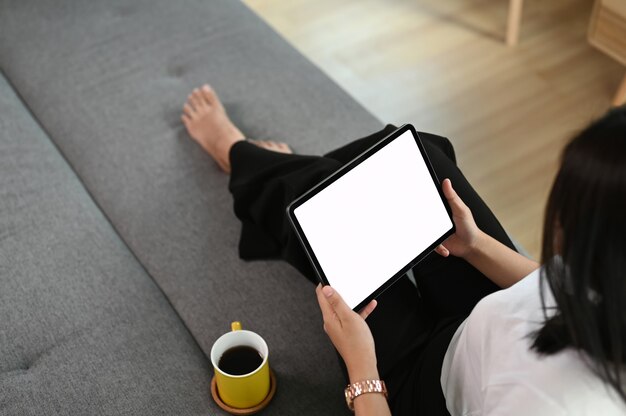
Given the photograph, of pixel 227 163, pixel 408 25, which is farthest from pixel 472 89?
pixel 227 163

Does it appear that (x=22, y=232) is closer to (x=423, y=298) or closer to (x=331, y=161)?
(x=331, y=161)

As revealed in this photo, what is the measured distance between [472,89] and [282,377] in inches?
52.8

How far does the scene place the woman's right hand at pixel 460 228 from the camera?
1219 millimetres

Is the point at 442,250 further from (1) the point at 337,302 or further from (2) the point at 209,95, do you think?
(2) the point at 209,95

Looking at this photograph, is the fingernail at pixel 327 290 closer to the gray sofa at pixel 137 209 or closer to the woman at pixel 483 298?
the woman at pixel 483 298

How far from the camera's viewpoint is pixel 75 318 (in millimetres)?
1370

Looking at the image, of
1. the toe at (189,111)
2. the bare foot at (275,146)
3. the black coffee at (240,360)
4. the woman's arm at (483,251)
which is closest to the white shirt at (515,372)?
the woman's arm at (483,251)

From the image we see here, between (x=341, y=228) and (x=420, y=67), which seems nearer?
(x=341, y=228)

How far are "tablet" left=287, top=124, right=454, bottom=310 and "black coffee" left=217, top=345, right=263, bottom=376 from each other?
0.61 feet

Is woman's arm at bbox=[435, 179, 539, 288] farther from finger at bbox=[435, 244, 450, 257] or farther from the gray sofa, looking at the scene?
the gray sofa

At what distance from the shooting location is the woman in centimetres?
77

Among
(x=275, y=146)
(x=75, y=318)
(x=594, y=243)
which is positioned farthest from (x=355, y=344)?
(x=275, y=146)

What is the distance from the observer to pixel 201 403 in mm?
1258

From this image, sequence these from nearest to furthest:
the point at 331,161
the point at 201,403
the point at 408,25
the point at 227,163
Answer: the point at 201,403
the point at 331,161
the point at 227,163
the point at 408,25
